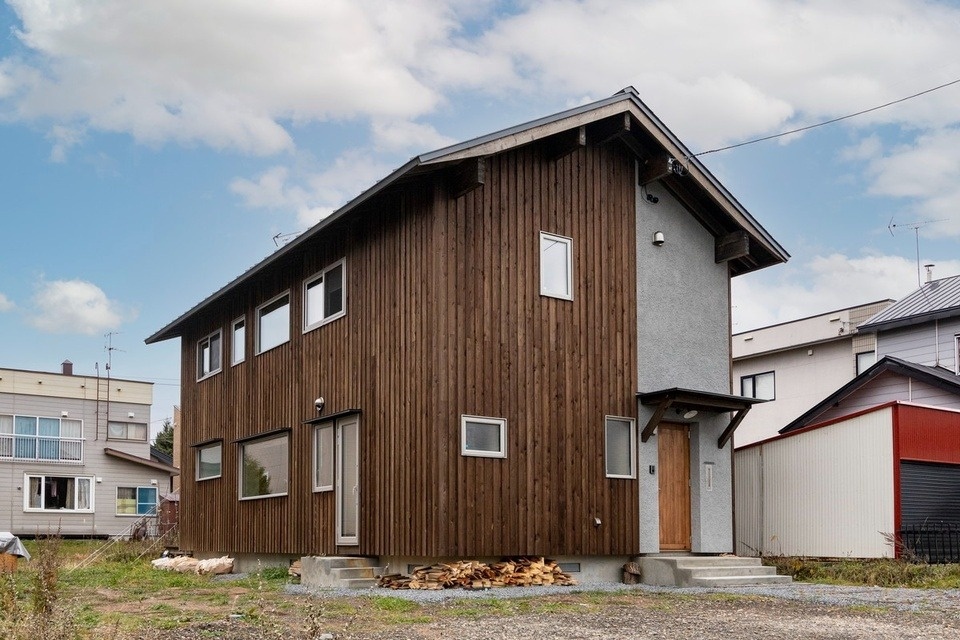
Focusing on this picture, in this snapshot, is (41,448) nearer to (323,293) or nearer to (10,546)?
(10,546)

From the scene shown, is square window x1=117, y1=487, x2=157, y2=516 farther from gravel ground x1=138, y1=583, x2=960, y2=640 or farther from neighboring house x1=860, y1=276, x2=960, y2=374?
gravel ground x1=138, y1=583, x2=960, y2=640

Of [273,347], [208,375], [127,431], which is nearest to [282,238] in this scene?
[273,347]

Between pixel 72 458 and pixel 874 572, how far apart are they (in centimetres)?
3213

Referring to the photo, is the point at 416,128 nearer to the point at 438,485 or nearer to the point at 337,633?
the point at 438,485

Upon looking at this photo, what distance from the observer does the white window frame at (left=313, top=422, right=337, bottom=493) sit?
15.9 m

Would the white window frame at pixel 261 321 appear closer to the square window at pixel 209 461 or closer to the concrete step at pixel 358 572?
the square window at pixel 209 461

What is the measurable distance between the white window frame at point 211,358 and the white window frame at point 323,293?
14.5 ft

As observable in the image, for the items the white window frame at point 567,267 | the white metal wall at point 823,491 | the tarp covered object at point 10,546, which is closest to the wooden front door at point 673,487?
the white metal wall at point 823,491

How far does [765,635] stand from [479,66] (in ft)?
28.0

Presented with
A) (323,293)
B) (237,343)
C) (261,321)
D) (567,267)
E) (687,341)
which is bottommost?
(687,341)

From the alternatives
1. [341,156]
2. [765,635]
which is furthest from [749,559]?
[341,156]

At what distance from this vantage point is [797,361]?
94.0 ft

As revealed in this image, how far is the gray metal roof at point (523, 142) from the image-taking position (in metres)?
13.6

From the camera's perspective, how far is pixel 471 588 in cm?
1348
